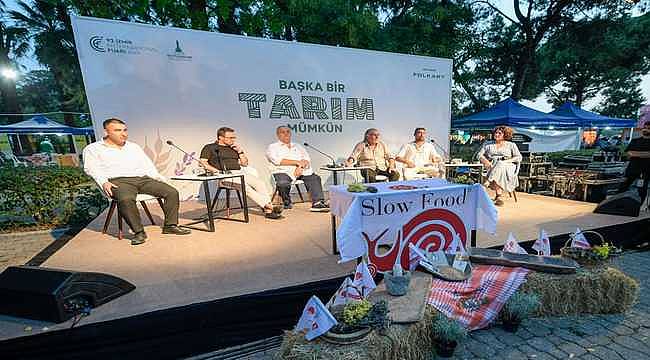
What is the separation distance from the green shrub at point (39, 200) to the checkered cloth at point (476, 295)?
4703 mm

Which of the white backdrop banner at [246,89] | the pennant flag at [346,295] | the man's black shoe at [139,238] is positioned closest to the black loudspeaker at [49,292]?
the man's black shoe at [139,238]

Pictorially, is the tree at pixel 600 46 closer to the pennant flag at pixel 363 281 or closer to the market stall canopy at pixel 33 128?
the pennant flag at pixel 363 281

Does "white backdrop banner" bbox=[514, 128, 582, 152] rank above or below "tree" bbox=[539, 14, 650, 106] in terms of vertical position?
below

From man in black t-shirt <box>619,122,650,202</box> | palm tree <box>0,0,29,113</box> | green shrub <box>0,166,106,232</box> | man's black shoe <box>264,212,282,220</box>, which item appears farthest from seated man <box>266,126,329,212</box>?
palm tree <box>0,0,29,113</box>

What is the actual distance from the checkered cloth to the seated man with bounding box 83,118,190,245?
8.73 feet

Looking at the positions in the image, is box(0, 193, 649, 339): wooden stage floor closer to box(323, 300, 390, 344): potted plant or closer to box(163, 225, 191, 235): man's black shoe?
box(163, 225, 191, 235): man's black shoe

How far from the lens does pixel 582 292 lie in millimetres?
1882

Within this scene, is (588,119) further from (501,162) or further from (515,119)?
(501,162)

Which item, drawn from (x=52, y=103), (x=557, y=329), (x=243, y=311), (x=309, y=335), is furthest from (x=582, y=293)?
(x=52, y=103)

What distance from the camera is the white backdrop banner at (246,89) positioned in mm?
3750

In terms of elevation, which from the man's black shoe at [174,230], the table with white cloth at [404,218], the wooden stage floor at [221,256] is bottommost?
the wooden stage floor at [221,256]

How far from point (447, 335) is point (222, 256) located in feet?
6.10

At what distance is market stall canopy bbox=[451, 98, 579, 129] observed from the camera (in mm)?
6645

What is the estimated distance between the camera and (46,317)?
4.96 feet
